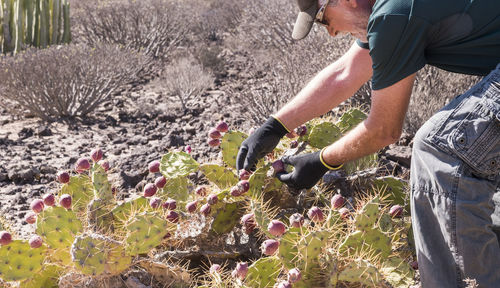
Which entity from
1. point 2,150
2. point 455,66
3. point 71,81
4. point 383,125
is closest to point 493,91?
point 455,66

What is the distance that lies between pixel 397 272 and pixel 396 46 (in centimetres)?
96

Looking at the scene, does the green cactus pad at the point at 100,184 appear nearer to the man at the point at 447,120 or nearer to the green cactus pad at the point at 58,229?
the green cactus pad at the point at 58,229

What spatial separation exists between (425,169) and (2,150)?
471 centimetres

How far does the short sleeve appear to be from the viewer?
2.10 m

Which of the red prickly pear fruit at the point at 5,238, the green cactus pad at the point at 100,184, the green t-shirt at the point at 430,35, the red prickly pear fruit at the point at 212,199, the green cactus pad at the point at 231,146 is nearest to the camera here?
the green t-shirt at the point at 430,35

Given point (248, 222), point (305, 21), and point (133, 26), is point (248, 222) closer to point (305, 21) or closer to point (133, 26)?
point (305, 21)

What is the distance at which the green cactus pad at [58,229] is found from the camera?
2498mm

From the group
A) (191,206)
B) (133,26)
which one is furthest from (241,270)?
(133,26)

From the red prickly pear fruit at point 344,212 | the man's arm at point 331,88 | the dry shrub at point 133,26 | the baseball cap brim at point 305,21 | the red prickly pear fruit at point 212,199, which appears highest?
the baseball cap brim at point 305,21

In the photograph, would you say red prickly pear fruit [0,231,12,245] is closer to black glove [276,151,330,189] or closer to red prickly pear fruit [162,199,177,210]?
red prickly pear fruit [162,199,177,210]

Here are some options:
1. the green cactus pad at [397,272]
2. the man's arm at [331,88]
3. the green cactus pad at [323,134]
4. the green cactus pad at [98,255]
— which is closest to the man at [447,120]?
the green cactus pad at [397,272]

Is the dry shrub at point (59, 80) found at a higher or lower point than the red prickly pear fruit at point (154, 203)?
lower

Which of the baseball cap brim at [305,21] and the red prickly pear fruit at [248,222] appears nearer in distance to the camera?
the baseball cap brim at [305,21]

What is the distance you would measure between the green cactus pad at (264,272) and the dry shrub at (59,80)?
197 inches
